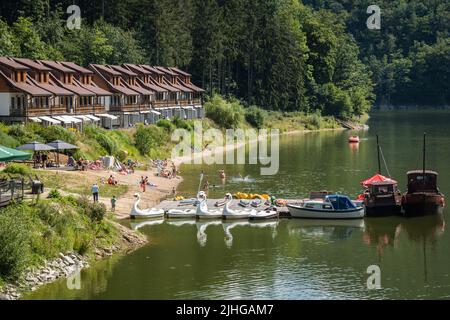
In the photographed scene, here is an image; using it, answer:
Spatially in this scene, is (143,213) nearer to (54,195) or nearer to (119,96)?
(54,195)

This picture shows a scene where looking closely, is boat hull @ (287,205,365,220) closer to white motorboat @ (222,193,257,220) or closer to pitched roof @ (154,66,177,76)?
white motorboat @ (222,193,257,220)

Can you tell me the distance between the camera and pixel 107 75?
115000 mm

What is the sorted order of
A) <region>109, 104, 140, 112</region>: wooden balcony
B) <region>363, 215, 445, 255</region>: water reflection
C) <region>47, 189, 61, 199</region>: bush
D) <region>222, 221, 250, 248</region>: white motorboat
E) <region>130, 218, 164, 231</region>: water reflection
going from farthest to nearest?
<region>109, 104, 140, 112</region>: wooden balcony, <region>130, 218, 164, 231</region>: water reflection, <region>363, 215, 445, 255</region>: water reflection, <region>222, 221, 250, 248</region>: white motorboat, <region>47, 189, 61, 199</region>: bush

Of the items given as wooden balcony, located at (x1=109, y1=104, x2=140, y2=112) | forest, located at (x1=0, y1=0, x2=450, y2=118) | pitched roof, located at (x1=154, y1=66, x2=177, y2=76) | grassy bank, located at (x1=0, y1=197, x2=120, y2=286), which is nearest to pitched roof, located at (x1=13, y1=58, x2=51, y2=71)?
wooden balcony, located at (x1=109, y1=104, x2=140, y2=112)

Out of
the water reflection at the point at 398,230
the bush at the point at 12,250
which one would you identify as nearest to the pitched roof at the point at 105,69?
the water reflection at the point at 398,230

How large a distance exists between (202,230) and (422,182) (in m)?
18.9

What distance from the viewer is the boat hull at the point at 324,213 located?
6469 cm

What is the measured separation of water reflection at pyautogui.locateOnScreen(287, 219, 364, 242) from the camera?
5953cm

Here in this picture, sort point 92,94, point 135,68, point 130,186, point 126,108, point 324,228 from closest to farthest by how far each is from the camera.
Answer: point 324,228 → point 130,186 → point 92,94 → point 126,108 → point 135,68

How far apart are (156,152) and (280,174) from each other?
15.7 metres

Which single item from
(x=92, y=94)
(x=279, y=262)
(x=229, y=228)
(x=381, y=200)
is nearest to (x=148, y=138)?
(x=92, y=94)

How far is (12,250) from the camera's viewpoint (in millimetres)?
42781

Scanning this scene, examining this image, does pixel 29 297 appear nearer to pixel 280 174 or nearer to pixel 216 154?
pixel 280 174

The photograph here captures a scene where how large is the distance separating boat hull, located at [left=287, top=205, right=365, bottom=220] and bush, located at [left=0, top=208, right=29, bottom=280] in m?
26.2
